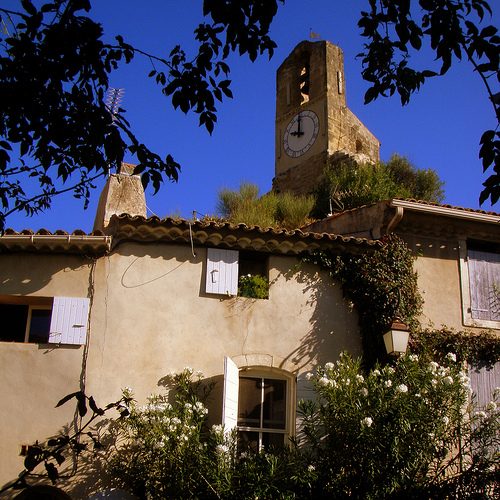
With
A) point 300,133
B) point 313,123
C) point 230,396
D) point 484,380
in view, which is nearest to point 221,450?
point 230,396

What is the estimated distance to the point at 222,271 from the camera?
8766 millimetres

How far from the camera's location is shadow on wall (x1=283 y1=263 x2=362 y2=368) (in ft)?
28.7

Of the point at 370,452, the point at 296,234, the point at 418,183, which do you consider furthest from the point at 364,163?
the point at 370,452

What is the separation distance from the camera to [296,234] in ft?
29.1

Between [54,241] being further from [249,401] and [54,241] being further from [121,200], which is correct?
[249,401]

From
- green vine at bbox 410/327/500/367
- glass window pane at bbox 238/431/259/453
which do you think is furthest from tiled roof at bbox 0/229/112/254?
green vine at bbox 410/327/500/367

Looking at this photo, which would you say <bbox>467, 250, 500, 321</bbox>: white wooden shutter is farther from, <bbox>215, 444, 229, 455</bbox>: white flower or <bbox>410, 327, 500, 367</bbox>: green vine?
<bbox>215, 444, 229, 455</bbox>: white flower

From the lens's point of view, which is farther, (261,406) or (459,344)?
(459,344)

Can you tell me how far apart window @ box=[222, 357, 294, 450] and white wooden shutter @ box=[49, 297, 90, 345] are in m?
2.08

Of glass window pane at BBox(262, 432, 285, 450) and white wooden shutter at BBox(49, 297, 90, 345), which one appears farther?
glass window pane at BBox(262, 432, 285, 450)

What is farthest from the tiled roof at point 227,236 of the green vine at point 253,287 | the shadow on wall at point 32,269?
the shadow on wall at point 32,269

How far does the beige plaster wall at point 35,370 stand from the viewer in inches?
299

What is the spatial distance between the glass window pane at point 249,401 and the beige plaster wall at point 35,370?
2.24 m

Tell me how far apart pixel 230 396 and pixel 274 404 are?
101cm
